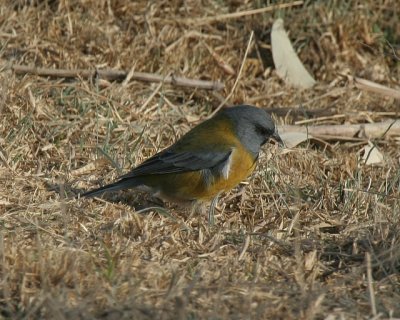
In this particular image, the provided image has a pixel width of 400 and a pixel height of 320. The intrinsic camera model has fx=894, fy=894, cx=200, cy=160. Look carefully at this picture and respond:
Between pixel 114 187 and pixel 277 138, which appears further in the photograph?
pixel 277 138

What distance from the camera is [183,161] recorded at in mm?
6055

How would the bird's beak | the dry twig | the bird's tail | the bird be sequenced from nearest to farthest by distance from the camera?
the bird's tail → the bird → the bird's beak → the dry twig

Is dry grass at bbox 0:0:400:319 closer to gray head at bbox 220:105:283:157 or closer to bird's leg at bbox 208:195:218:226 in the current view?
bird's leg at bbox 208:195:218:226

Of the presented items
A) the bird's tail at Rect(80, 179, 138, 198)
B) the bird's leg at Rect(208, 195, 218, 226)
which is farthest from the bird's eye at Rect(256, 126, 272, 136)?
the bird's tail at Rect(80, 179, 138, 198)

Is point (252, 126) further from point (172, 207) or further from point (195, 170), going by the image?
point (172, 207)

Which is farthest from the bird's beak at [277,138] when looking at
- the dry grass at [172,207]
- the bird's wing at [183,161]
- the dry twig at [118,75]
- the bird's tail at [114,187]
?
the dry twig at [118,75]

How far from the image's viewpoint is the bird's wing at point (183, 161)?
6012mm

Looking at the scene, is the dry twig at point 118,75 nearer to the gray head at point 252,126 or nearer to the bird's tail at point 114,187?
the gray head at point 252,126

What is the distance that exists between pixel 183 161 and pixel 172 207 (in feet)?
1.21

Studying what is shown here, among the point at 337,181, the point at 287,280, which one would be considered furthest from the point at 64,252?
the point at 337,181

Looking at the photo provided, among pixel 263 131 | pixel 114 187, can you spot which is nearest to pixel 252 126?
pixel 263 131

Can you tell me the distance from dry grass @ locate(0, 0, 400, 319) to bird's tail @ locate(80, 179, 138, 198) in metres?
0.08

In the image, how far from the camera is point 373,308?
13.9ft

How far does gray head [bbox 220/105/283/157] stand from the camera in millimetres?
6289
